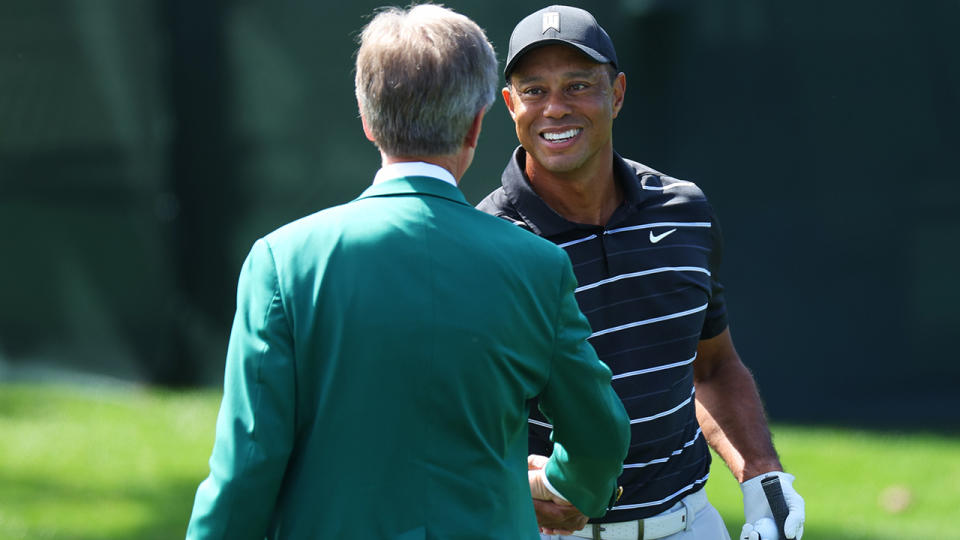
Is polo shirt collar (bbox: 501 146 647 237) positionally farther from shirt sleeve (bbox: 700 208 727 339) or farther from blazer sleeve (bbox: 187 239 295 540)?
blazer sleeve (bbox: 187 239 295 540)

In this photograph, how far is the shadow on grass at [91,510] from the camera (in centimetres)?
518

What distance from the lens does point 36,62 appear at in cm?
766

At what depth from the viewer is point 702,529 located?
9.08 feet

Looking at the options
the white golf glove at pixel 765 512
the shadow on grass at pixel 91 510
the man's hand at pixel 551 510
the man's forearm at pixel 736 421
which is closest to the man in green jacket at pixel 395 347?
the man's hand at pixel 551 510

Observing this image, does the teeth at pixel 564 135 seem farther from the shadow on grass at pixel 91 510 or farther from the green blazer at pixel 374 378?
the shadow on grass at pixel 91 510

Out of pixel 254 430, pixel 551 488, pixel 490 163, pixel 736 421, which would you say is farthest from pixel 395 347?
pixel 490 163

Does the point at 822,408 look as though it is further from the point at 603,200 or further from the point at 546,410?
the point at 546,410

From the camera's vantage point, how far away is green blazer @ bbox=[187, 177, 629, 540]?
1794 millimetres

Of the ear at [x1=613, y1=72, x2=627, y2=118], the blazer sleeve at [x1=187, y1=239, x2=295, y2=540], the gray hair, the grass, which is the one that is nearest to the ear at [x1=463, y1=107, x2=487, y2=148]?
the gray hair

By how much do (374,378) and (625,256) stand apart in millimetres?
→ 1047

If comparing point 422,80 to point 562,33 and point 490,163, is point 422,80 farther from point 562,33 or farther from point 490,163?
point 490,163

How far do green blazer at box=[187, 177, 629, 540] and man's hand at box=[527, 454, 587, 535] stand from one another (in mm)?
472

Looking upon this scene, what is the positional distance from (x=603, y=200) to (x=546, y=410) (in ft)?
2.94

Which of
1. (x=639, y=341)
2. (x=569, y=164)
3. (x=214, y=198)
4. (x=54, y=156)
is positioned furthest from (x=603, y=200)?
(x=54, y=156)
